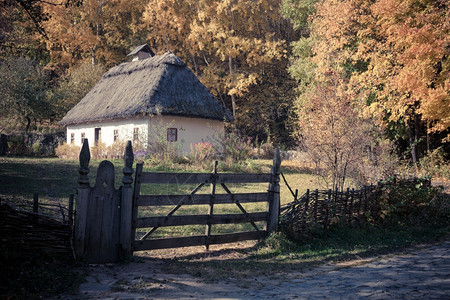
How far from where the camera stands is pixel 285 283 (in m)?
5.79

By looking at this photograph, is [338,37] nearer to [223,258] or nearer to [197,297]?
[223,258]

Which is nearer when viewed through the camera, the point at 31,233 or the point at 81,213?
the point at 31,233

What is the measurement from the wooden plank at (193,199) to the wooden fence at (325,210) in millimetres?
802

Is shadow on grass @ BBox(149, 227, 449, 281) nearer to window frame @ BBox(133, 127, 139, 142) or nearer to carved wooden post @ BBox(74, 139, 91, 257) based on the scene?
carved wooden post @ BBox(74, 139, 91, 257)

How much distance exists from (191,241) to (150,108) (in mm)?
15273

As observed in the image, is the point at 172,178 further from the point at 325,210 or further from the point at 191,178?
the point at 325,210

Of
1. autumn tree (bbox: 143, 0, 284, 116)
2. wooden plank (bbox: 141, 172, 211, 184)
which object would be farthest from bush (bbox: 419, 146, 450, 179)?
wooden plank (bbox: 141, 172, 211, 184)

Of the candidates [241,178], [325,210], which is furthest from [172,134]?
[241,178]

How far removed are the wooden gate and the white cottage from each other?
43.9ft

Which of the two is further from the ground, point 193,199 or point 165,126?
point 165,126

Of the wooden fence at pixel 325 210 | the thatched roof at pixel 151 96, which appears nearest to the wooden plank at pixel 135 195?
the wooden fence at pixel 325 210

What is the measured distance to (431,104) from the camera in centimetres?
1411

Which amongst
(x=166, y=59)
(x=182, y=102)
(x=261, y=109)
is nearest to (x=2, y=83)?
(x=166, y=59)

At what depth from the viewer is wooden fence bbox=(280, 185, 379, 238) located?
27.6 feet
